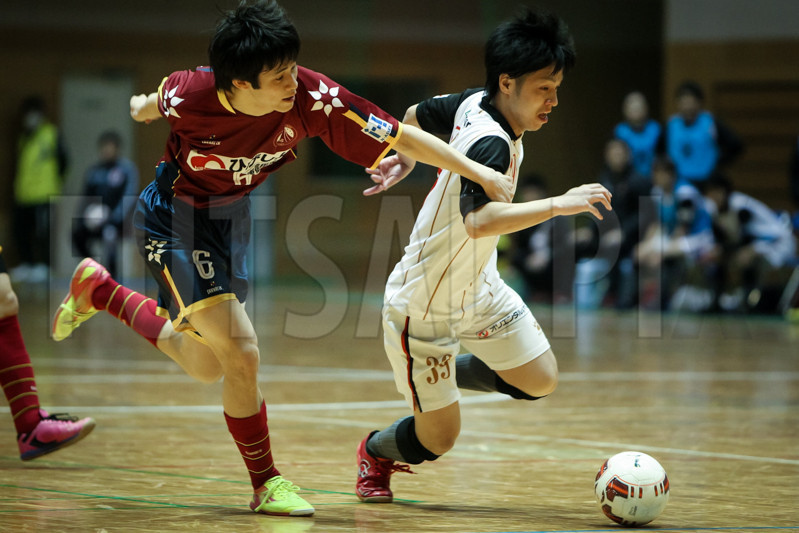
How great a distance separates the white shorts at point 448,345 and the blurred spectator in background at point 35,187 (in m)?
12.8

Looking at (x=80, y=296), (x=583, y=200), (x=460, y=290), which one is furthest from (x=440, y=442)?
(x=80, y=296)

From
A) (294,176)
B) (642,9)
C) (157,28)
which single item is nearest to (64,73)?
(157,28)

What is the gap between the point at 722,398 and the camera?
6531 millimetres

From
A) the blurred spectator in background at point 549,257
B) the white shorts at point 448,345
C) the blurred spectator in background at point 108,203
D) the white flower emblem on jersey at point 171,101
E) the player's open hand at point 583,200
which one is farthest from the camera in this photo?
the blurred spectator in background at point 108,203

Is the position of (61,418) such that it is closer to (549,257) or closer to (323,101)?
(323,101)

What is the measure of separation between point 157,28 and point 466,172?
48.5 ft

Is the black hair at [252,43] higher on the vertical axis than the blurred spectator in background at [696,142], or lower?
higher

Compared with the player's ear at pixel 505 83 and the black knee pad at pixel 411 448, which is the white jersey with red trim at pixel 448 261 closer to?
the player's ear at pixel 505 83

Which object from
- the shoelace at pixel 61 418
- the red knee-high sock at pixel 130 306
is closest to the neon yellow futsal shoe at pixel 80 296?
the red knee-high sock at pixel 130 306

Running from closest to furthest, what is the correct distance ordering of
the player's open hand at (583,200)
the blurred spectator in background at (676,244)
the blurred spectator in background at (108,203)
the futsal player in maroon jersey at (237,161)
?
the player's open hand at (583,200), the futsal player in maroon jersey at (237,161), the blurred spectator in background at (676,244), the blurred spectator in background at (108,203)

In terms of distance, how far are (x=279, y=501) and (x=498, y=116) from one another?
5.29ft

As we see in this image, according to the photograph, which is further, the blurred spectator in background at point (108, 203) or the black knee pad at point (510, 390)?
the blurred spectator in background at point (108, 203)

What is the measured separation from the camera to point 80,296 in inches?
198

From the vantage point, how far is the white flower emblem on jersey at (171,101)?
12.4ft
